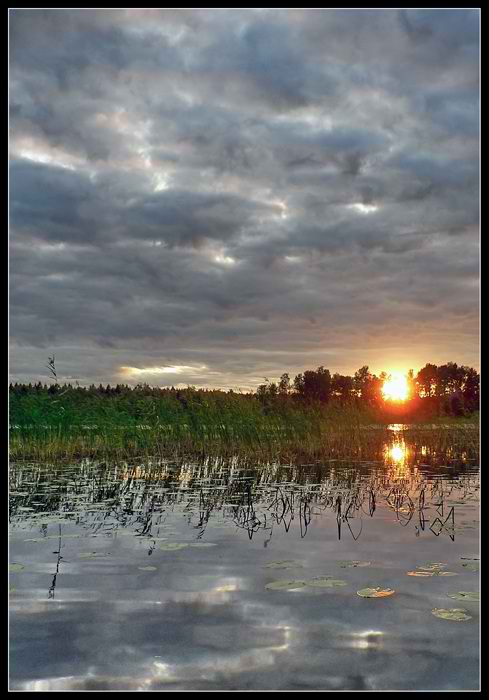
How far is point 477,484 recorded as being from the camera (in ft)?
35.3

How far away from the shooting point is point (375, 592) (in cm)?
463

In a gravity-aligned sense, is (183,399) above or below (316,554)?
above

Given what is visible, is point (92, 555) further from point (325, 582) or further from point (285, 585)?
point (325, 582)

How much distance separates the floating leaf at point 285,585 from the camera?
4730 mm

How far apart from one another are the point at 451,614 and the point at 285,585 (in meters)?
1.25

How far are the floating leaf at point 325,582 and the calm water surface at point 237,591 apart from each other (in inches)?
3.0

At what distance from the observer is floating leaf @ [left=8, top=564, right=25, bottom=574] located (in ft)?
17.5

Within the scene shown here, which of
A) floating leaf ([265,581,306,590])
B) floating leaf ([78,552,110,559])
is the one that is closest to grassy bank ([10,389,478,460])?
floating leaf ([78,552,110,559])

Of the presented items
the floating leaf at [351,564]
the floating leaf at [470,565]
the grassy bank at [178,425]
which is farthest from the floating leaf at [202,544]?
the grassy bank at [178,425]

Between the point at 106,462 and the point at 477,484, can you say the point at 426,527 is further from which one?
the point at 106,462

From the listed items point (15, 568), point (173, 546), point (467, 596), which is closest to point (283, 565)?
point (173, 546)

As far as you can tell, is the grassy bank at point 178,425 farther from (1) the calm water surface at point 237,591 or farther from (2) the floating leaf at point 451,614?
(2) the floating leaf at point 451,614
